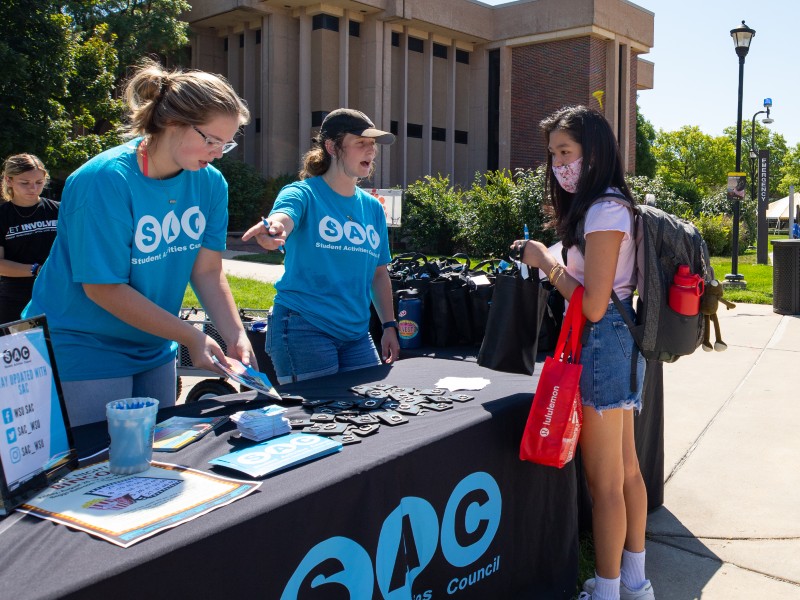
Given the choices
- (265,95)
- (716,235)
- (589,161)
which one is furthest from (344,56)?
(589,161)

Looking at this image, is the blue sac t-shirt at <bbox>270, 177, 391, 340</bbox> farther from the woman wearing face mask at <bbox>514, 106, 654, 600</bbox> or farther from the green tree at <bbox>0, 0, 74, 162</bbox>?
the green tree at <bbox>0, 0, 74, 162</bbox>

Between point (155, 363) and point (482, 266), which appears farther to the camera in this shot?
point (482, 266)

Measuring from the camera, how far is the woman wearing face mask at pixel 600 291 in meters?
2.56

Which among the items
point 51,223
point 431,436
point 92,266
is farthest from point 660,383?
point 51,223

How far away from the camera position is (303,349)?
3.32m

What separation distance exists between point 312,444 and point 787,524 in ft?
9.76

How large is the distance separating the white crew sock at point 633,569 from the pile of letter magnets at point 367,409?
2.88 ft

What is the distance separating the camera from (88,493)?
176 cm

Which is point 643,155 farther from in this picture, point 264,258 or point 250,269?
point 250,269

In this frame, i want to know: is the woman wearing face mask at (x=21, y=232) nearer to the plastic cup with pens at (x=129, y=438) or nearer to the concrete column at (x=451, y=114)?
the plastic cup with pens at (x=129, y=438)

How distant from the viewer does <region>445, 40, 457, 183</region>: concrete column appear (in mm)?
33625

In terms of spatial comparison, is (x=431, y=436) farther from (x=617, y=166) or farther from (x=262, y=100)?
(x=262, y=100)

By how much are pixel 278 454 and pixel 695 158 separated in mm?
66323

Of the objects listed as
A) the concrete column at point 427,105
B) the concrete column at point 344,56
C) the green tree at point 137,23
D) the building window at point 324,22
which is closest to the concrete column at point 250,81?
the green tree at point 137,23
